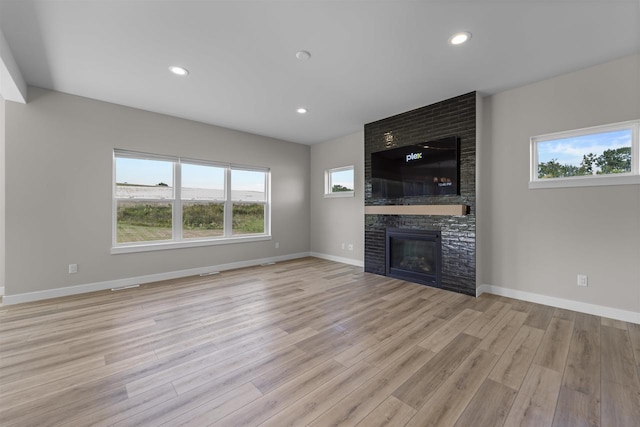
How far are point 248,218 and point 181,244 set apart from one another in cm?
141

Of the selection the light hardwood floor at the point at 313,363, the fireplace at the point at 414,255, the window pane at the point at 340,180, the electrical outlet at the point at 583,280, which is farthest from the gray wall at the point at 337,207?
the electrical outlet at the point at 583,280

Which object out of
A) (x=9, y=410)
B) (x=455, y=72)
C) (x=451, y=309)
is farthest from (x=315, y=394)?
(x=455, y=72)

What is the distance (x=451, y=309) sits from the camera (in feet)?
9.79

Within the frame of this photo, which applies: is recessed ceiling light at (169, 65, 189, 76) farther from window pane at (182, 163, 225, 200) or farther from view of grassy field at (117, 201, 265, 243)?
view of grassy field at (117, 201, 265, 243)

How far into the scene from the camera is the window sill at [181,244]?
389cm

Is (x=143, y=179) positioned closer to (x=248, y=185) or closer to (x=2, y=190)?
(x=2, y=190)

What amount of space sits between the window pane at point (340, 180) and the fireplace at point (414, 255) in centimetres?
153

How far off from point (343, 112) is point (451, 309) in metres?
3.28

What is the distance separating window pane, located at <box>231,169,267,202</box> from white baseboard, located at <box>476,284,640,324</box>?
4.39 m

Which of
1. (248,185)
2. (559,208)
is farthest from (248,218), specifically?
(559,208)

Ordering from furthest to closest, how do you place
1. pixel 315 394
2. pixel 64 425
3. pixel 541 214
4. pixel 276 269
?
pixel 276 269 < pixel 541 214 < pixel 315 394 < pixel 64 425

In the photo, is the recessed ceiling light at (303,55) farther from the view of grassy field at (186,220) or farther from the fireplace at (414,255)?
the view of grassy field at (186,220)

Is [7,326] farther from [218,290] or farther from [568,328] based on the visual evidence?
[568,328]

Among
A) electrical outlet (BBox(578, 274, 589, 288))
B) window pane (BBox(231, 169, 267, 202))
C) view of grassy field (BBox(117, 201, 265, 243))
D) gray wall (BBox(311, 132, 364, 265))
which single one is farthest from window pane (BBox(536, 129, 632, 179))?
view of grassy field (BBox(117, 201, 265, 243))
